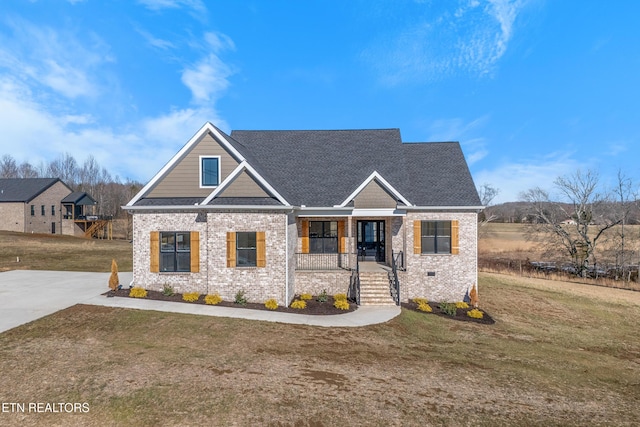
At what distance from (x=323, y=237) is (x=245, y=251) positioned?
496 cm

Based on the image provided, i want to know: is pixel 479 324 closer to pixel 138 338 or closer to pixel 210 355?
pixel 210 355

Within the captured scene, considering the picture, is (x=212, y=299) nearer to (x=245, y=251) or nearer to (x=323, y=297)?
(x=245, y=251)

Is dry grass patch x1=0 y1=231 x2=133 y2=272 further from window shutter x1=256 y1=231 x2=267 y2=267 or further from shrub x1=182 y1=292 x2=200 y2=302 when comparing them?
window shutter x1=256 y1=231 x2=267 y2=267

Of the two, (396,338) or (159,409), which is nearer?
(159,409)

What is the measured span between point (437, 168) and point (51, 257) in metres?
30.5

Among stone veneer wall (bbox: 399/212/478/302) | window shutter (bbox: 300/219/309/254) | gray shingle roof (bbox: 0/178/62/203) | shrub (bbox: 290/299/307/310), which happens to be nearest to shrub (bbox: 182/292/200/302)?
shrub (bbox: 290/299/307/310)

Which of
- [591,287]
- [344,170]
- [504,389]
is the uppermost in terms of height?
[344,170]

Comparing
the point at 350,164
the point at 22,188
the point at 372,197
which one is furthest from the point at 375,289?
the point at 22,188

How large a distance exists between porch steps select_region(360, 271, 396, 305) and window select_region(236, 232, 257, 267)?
504cm

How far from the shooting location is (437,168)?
1862cm

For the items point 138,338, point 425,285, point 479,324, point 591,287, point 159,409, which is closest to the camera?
point 159,409

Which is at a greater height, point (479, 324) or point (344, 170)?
point (344, 170)

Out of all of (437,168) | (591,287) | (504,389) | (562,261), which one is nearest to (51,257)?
(437,168)

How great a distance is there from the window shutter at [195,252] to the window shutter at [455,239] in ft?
39.6
